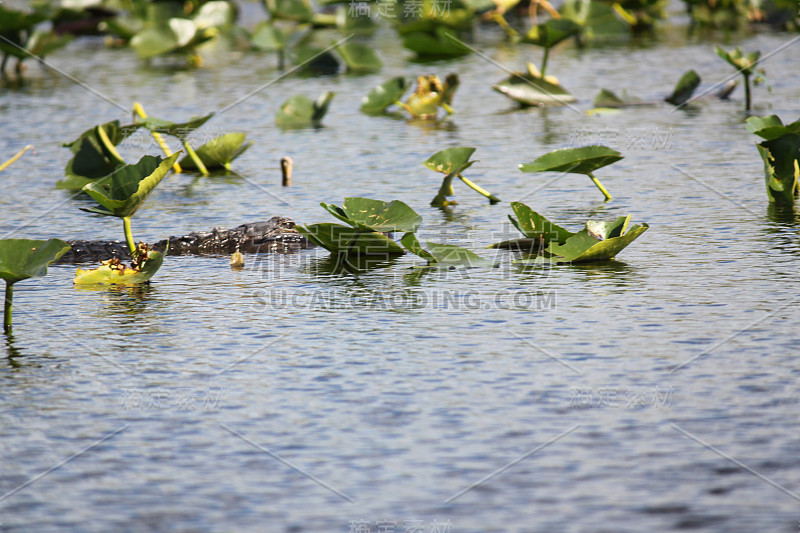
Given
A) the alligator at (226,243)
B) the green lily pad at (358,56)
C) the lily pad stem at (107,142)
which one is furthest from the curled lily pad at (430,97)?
the alligator at (226,243)

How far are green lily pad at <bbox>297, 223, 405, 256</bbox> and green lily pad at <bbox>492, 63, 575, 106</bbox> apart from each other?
4622 millimetres

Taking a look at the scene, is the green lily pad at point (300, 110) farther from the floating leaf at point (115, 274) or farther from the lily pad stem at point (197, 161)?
the floating leaf at point (115, 274)

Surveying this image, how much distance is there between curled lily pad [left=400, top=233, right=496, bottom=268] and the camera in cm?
574

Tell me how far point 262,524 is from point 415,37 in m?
9.95

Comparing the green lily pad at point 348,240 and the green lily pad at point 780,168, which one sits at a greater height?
the green lily pad at point 780,168

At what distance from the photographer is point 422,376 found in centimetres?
425

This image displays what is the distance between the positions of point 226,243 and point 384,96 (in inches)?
172

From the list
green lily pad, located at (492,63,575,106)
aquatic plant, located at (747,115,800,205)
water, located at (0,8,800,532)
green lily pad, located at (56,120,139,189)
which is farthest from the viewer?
green lily pad, located at (492,63,575,106)

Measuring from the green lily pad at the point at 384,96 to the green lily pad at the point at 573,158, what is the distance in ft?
13.1

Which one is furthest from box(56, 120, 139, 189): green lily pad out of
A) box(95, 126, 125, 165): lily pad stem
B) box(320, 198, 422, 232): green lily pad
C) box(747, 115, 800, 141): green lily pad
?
box(747, 115, 800, 141): green lily pad

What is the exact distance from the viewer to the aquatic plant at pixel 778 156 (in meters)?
6.55

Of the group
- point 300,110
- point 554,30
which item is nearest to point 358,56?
point 300,110

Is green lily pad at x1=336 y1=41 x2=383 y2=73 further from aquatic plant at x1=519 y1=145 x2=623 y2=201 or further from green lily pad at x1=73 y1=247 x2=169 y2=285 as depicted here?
green lily pad at x1=73 y1=247 x2=169 y2=285


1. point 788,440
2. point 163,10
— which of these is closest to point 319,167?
point 788,440
